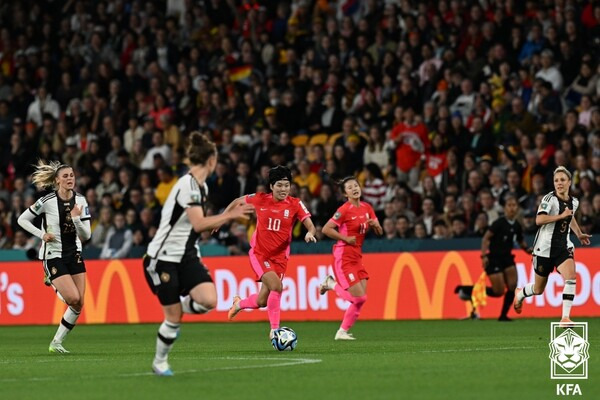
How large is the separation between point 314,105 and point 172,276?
16.9m

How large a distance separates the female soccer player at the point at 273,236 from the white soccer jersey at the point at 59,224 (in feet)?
7.40

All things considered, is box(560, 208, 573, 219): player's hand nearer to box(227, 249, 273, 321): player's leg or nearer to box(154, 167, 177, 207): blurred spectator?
box(227, 249, 273, 321): player's leg

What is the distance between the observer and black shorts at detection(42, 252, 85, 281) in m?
16.4

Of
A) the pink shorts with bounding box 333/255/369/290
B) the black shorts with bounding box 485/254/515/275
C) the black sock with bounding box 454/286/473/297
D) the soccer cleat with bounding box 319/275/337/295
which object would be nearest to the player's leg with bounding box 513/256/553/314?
the pink shorts with bounding box 333/255/369/290

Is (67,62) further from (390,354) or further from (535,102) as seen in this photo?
(390,354)

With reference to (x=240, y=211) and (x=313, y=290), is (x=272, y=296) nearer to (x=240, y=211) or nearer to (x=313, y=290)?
(x=240, y=211)

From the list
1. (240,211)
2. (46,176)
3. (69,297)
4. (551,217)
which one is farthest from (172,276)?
(551,217)

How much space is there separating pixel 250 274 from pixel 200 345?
792 centimetres

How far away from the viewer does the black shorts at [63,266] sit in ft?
53.7

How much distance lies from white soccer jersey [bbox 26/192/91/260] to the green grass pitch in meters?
1.34

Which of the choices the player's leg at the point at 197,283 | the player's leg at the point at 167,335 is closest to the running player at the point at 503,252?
the player's leg at the point at 197,283

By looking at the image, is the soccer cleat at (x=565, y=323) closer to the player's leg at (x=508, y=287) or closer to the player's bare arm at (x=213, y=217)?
the player's leg at (x=508, y=287)

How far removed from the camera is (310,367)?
12.6 metres

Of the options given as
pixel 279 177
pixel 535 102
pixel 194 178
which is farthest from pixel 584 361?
pixel 535 102
